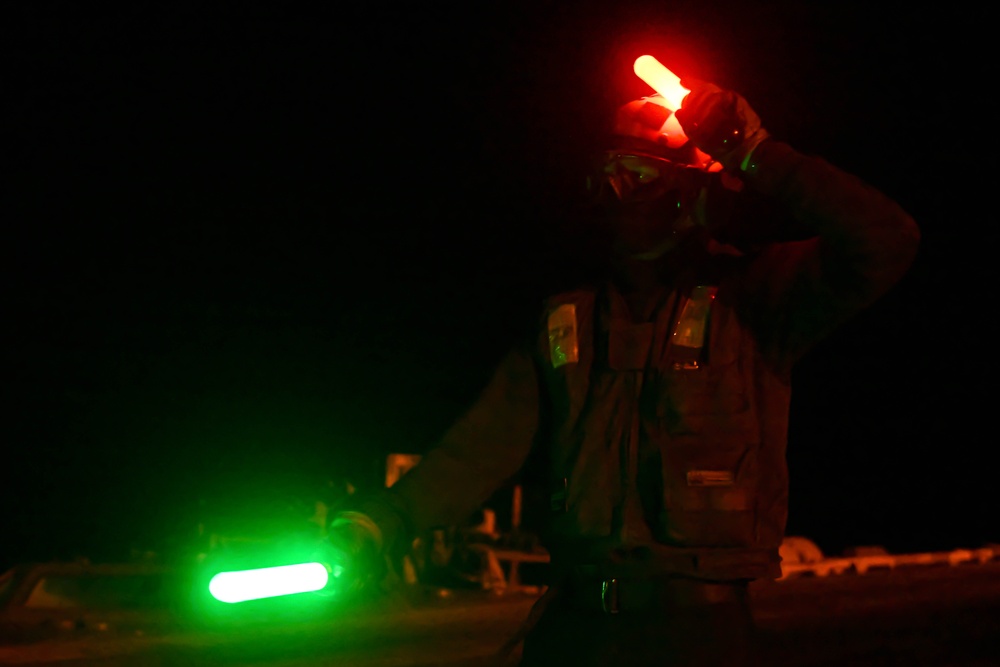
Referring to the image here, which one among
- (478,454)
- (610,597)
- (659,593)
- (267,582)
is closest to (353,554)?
(267,582)

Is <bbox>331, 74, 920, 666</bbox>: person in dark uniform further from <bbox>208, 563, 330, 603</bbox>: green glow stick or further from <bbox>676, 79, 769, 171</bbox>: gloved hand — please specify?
<bbox>208, 563, 330, 603</bbox>: green glow stick

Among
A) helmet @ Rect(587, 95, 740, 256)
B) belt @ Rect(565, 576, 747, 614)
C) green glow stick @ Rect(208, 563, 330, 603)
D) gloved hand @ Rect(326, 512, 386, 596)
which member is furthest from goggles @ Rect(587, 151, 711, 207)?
green glow stick @ Rect(208, 563, 330, 603)

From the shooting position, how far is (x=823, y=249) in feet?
6.32

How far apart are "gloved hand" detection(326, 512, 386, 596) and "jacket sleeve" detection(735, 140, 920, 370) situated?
41.8 inches

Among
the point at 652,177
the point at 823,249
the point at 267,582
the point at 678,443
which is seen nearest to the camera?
the point at 267,582

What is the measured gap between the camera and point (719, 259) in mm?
2289

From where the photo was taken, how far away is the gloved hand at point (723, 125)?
6.44 feet

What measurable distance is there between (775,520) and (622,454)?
38 centimetres

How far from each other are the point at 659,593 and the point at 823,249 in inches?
33.3

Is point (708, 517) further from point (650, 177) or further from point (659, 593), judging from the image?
point (650, 177)

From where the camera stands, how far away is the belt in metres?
1.97

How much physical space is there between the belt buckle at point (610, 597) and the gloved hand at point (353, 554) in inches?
21.2

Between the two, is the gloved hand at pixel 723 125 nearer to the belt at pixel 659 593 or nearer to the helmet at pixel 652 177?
the helmet at pixel 652 177

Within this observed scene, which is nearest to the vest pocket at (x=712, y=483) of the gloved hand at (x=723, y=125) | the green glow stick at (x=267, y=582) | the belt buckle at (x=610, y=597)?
the belt buckle at (x=610, y=597)
